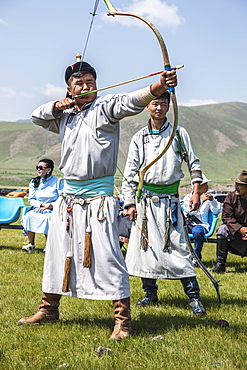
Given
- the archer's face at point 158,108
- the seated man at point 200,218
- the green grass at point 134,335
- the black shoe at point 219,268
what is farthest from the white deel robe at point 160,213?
the seated man at point 200,218

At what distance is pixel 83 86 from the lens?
427 centimetres

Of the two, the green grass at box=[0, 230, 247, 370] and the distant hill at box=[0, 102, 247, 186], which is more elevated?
the distant hill at box=[0, 102, 247, 186]

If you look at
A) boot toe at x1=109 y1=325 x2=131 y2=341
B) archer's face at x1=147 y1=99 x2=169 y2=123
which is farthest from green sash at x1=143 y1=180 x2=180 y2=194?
boot toe at x1=109 y1=325 x2=131 y2=341

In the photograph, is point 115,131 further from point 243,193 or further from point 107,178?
point 243,193

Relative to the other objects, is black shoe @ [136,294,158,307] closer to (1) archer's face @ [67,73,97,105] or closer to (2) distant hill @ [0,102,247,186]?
(1) archer's face @ [67,73,97,105]

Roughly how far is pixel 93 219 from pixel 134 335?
103 cm

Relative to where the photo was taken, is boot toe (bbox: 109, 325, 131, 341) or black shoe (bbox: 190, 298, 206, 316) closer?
boot toe (bbox: 109, 325, 131, 341)

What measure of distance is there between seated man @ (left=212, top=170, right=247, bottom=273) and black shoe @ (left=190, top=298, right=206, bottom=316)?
288cm

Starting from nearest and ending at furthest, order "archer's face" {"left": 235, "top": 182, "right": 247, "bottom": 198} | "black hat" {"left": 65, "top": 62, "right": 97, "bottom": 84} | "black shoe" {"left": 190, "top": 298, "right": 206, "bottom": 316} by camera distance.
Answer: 1. "black hat" {"left": 65, "top": 62, "right": 97, "bottom": 84}
2. "black shoe" {"left": 190, "top": 298, "right": 206, "bottom": 316}
3. "archer's face" {"left": 235, "top": 182, "right": 247, "bottom": 198}

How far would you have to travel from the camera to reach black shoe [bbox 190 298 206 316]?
4.88m

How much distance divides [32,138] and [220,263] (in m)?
185

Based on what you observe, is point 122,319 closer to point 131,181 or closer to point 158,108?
point 131,181

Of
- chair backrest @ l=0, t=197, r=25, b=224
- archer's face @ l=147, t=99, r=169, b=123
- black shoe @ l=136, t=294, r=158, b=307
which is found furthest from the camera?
chair backrest @ l=0, t=197, r=25, b=224

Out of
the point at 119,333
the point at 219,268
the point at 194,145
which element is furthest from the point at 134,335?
the point at 194,145
